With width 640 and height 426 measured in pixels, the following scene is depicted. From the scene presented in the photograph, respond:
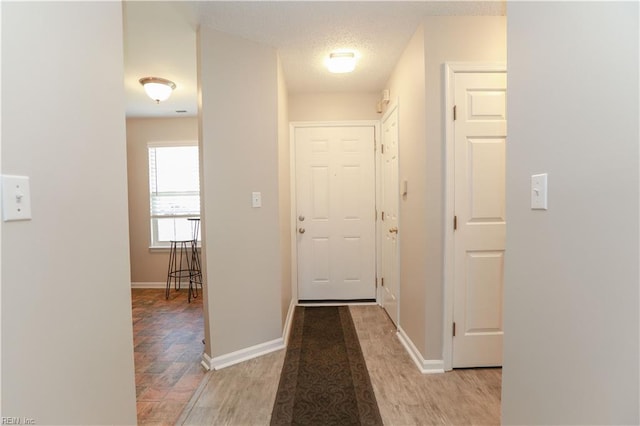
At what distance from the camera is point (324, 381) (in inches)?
78.2

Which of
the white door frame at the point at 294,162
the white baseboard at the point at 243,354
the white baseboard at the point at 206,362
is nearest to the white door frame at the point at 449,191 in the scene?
the white baseboard at the point at 243,354

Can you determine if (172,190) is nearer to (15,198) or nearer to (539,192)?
(15,198)

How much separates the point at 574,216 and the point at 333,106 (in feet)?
9.43

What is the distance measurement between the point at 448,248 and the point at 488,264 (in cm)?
31

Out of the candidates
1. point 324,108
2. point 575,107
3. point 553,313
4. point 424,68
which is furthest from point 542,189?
point 324,108

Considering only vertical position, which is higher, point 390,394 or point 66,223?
point 66,223

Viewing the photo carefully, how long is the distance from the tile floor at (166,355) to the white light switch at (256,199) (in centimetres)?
126

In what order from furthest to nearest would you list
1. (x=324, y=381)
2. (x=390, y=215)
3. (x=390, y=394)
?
(x=390, y=215) < (x=324, y=381) < (x=390, y=394)

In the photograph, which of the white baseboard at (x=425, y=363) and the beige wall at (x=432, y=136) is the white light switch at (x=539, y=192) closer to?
the beige wall at (x=432, y=136)

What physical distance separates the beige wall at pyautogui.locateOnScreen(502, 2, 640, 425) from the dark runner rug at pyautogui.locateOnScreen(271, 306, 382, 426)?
82 centimetres

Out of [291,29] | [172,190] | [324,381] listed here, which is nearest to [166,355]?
[324,381]

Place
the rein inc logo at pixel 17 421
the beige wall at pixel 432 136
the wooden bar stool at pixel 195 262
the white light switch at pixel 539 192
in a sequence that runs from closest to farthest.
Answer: the rein inc logo at pixel 17 421 → the white light switch at pixel 539 192 → the beige wall at pixel 432 136 → the wooden bar stool at pixel 195 262

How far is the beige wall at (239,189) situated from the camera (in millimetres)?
2158

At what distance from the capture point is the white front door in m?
3.44
